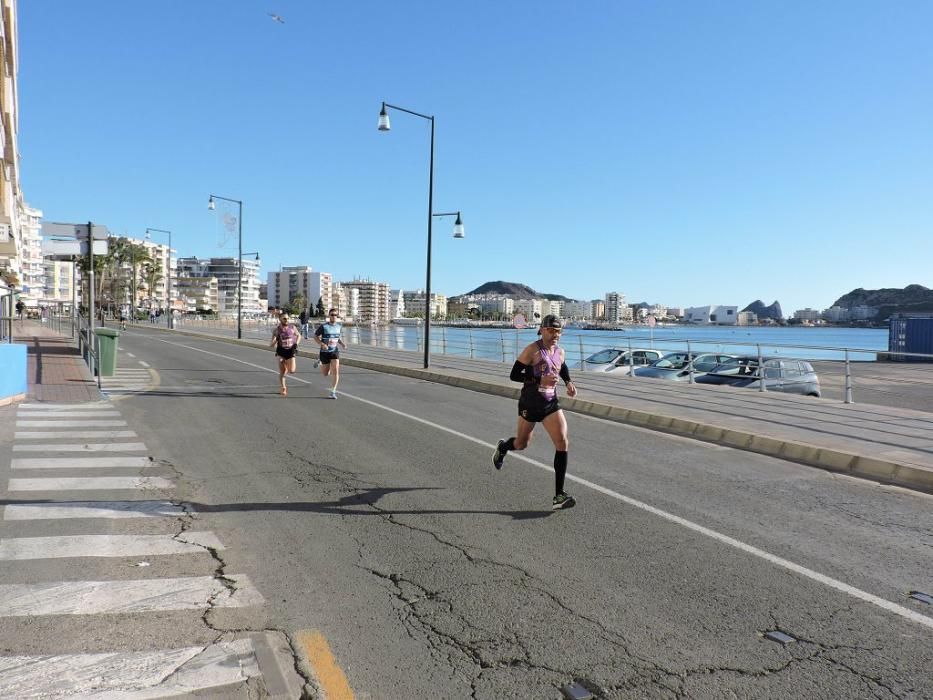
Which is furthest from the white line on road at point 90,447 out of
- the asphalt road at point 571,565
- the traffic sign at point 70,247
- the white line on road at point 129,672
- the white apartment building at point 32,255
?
the white apartment building at point 32,255

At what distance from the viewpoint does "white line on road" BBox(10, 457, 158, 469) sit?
7.89 m

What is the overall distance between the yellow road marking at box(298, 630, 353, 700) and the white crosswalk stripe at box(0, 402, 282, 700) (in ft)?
0.54

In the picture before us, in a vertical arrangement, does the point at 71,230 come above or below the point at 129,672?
above

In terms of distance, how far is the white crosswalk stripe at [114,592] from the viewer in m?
3.35

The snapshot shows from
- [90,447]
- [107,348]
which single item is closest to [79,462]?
[90,447]

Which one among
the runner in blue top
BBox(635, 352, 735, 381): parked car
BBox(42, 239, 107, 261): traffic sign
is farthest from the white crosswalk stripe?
BBox(635, 352, 735, 381): parked car

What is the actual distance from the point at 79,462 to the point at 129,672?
18.0ft

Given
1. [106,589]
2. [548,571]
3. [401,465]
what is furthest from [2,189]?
[548,571]

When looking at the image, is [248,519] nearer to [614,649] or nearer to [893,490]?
[614,649]

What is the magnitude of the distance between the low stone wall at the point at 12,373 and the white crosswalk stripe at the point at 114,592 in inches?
217

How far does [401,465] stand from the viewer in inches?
326

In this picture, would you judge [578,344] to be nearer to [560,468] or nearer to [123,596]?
[560,468]

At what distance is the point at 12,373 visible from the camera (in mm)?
13000

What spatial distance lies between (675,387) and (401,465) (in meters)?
11.2
